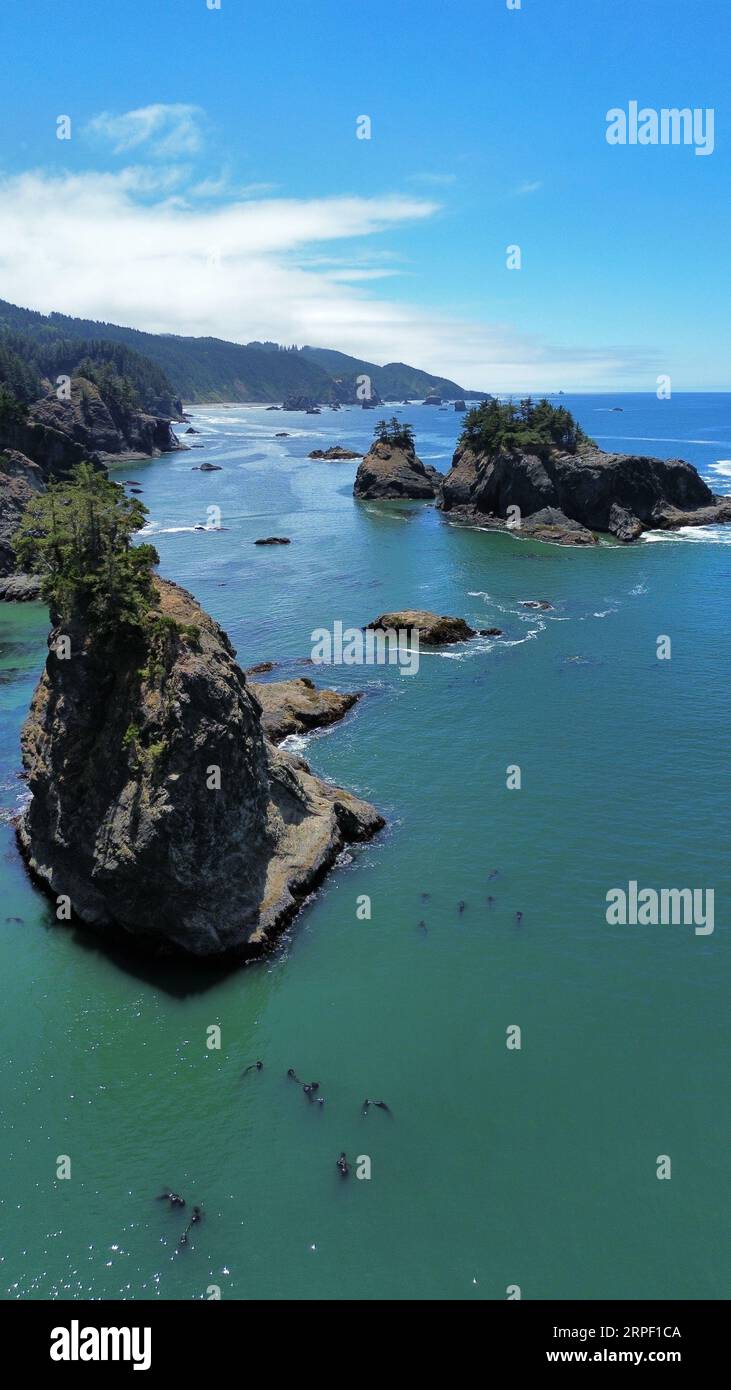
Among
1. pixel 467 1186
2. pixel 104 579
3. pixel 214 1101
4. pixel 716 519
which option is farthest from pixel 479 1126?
pixel 716 519

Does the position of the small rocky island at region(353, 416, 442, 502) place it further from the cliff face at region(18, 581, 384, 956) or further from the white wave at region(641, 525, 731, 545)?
the cliff face at region(18, 581, 384, 956)

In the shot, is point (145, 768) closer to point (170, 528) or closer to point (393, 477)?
point (170, 528)

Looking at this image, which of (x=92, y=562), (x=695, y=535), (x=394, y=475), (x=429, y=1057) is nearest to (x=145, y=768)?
(x=92, y=562)

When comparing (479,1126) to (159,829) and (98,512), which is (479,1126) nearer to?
(159,829)

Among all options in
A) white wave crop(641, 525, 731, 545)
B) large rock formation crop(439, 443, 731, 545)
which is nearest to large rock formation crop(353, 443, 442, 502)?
large rock formation crop(439, 443, 731, 545)

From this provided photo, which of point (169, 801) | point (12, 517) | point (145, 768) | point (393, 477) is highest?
point (393, 477)

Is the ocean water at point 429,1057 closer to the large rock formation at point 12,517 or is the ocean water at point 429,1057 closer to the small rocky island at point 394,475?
the large rock formation at point 12,517

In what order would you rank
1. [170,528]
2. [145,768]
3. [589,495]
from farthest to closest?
[170,528]
[589,495]
[145,768]

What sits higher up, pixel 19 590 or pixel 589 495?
pixel 589 495
